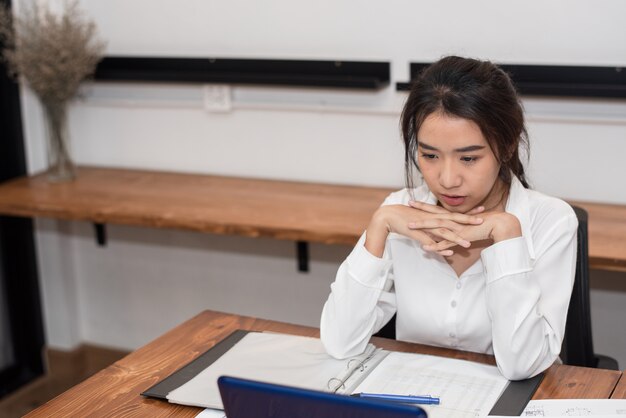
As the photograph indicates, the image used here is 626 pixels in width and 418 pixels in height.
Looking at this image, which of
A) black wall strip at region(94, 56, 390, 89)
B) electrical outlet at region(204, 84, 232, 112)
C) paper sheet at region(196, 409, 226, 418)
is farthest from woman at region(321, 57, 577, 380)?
electrical outlet at region(204, 84, 232, 112)

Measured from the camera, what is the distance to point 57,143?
2.99 metres

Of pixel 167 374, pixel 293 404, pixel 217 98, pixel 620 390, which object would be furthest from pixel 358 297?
pixel 217 98


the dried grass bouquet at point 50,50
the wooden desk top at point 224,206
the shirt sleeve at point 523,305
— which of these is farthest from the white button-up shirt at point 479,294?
the dried grass bouquet at point 50,50

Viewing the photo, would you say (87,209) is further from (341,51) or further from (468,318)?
(468,318)

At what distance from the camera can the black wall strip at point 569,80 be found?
237 centimetres

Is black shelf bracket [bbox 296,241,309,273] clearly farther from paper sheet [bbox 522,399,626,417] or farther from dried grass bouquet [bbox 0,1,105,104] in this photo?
paper sheet [bbox 522,399,626,417]

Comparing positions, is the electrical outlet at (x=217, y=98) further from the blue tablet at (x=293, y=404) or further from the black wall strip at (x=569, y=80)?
the blue tablet at (x=293, y=404)

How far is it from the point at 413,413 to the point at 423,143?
0.69 metres

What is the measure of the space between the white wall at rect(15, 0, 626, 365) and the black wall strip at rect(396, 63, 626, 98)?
0.15 ft

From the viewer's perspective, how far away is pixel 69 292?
11.0ft

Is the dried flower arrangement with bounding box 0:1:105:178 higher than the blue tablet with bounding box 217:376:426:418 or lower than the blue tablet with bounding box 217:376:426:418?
higher

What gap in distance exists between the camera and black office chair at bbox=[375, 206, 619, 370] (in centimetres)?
187

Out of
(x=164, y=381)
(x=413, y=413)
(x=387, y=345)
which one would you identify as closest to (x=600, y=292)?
(x=387, y=345)

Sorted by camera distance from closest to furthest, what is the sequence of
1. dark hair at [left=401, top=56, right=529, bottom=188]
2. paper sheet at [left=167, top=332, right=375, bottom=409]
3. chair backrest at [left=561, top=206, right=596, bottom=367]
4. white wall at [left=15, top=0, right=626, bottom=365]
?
1. paper sheet at [left=167, top=332, right=375, bottom=409]
2. dark hair at [left=401, top=56, right=529, bottom=188]
3. chair backrest at [left=561, top=206, right=596, bottom=367]
4. white wall at [left=15, top=0, right=626, bottom=365]
